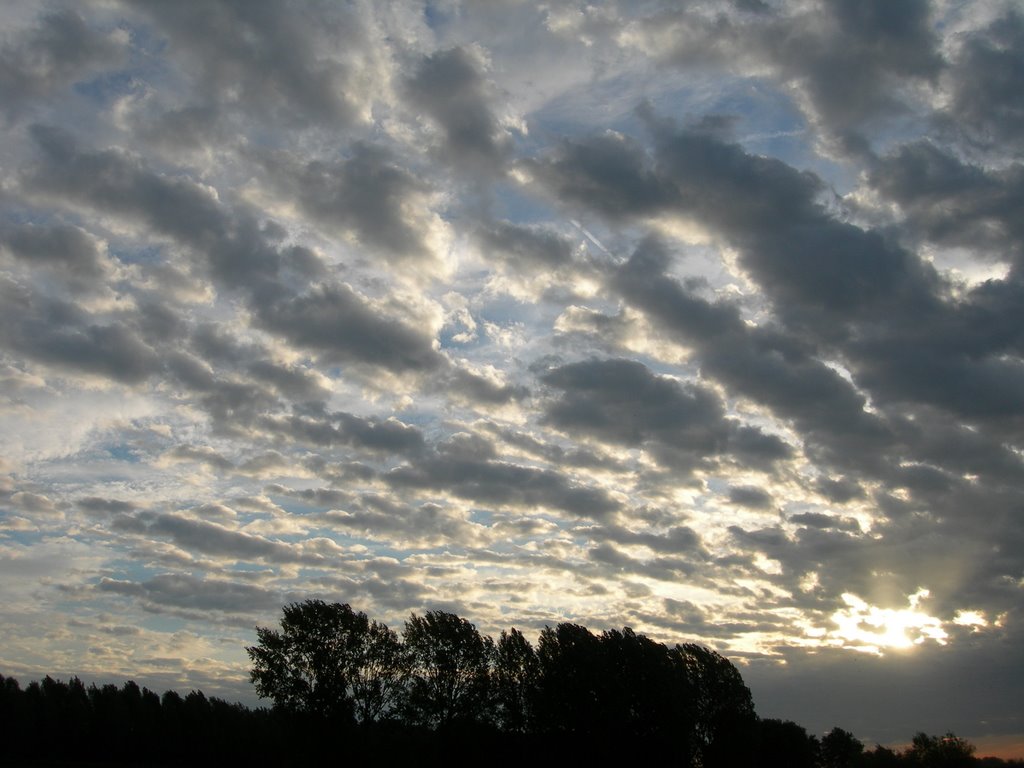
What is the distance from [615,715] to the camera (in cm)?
9075

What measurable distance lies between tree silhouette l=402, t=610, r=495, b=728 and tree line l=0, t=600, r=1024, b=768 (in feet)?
0.48

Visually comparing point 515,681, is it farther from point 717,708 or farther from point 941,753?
point 941,753

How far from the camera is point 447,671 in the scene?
92688mm

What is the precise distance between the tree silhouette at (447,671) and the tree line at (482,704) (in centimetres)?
15

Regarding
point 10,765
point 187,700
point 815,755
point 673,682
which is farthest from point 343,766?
point 815,755

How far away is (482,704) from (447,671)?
5.34 metres

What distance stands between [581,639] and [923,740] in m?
132

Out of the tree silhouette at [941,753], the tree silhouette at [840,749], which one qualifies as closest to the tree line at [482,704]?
the tree silhouette at [840,749]

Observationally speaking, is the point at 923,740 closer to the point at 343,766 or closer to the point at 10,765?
the point at 343,766

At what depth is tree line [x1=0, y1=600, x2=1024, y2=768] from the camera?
3297 inches

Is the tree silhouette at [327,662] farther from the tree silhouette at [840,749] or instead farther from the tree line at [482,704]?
the tree silhouette at [840,749]

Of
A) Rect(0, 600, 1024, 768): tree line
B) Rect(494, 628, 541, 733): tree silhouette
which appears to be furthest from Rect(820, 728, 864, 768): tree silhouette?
Rect(494, 628, 541, 733): tree silhouette

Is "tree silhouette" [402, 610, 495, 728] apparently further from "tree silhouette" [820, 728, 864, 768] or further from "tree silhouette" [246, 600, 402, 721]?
"tree silhouette" [820, 728, 864, 768]

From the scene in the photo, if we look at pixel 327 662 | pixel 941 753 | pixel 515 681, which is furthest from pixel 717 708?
pixel 941 753
